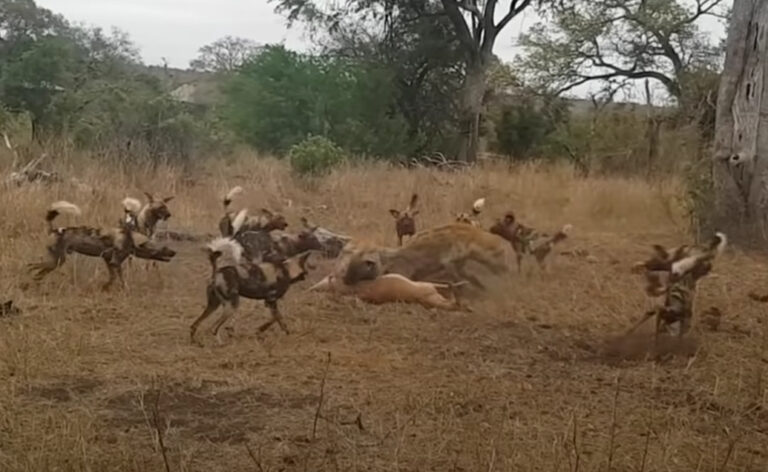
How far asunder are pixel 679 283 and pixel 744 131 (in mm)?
4065

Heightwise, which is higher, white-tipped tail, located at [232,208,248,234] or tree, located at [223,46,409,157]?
tree, located at [223,46,409,157]

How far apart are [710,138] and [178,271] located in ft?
22.6

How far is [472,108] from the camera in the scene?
806 inches

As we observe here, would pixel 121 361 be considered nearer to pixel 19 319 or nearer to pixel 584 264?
pixel 19 319

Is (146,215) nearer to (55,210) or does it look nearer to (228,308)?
(55,210)

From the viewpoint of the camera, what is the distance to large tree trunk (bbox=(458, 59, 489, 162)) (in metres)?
20.3

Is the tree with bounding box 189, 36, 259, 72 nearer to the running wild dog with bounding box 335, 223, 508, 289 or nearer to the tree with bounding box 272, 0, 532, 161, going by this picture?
the tree with bounding box 272, 0, 532, 161

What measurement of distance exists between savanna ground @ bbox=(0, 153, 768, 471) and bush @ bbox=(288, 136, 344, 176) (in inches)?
211

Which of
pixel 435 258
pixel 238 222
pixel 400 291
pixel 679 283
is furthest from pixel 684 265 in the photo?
pixel 238 222

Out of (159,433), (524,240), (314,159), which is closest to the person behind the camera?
(159,433)

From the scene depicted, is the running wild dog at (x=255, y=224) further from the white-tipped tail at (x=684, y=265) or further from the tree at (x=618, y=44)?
the tree at (x=618, y=44)

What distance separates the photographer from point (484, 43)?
21094mm

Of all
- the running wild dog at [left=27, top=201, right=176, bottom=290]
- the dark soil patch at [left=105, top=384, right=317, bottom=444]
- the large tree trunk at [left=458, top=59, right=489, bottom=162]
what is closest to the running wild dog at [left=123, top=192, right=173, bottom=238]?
the running wild dog at [left=27, top=201, right=176, bottom=290]

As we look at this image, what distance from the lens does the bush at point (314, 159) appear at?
1303cm
